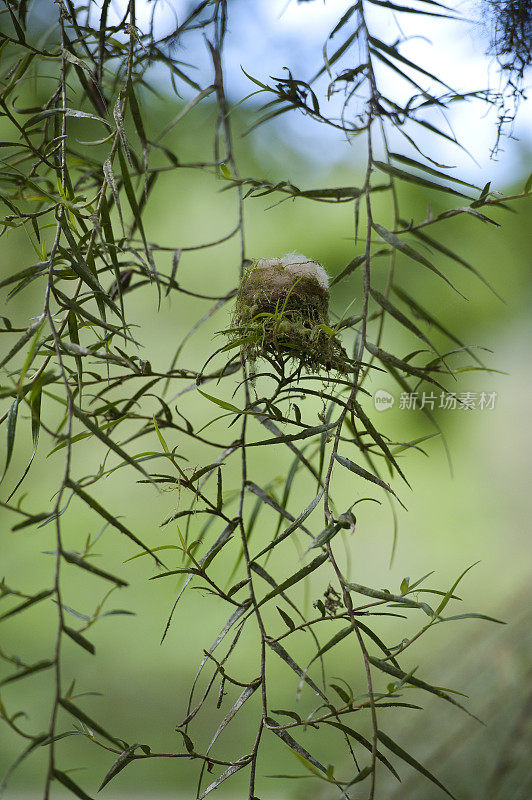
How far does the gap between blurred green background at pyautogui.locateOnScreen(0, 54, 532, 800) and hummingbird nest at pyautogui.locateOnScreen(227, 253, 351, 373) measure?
525 mm

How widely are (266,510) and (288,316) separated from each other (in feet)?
2.52

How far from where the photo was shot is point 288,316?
21.9 inches

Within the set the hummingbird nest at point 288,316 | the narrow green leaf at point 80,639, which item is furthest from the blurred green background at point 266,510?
the narrow green leaf at point 80,639

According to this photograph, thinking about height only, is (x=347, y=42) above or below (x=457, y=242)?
below

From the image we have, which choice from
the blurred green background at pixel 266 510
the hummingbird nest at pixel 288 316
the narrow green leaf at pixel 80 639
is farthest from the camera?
the blurred green background at pixel 266 510

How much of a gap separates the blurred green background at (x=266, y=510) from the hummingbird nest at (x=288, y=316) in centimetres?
53

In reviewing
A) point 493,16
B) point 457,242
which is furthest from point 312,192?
point 457,242

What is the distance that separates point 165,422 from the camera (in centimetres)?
65

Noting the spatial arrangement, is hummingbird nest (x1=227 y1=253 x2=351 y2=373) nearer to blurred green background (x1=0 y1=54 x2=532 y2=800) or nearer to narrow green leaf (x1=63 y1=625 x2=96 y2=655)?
narrow green leaf (x1=63 y1=625 x2=96 y2=655)

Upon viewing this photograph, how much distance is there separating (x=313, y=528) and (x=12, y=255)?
2.62ft

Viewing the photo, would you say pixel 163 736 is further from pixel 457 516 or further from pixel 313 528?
pixel 457 516

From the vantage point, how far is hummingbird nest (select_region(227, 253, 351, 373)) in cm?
53

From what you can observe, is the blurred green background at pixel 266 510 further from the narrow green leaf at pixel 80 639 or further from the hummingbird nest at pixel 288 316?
the narrow green leaf at pixel 80 639

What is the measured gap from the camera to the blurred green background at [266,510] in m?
1.16
